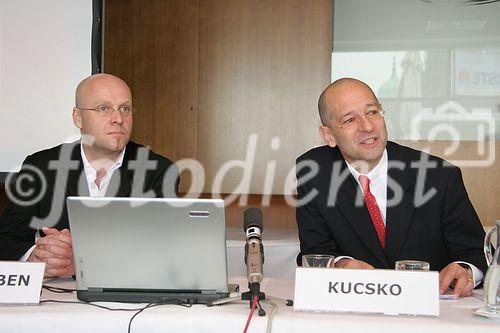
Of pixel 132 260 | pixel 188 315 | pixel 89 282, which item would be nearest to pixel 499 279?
pixel 188 315

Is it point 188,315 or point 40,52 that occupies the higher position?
point 40,52

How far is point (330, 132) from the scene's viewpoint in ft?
7.91

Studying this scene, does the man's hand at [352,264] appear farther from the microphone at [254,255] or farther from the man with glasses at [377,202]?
the microphone at [254,255]

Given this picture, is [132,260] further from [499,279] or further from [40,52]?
[40,52]

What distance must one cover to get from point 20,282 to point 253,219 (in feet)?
1.90

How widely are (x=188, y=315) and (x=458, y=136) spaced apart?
3.10m

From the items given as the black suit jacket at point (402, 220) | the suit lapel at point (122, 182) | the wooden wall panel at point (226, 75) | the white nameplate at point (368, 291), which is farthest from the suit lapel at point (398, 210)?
the wooden wall panel at point (226, 75)

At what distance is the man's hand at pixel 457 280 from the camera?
1.75 meters

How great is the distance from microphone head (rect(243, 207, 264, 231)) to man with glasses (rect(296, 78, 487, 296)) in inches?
29.1

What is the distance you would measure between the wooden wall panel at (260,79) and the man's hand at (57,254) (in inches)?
96.8

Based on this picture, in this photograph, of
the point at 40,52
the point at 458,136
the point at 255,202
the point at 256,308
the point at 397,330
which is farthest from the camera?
the point at 255,202

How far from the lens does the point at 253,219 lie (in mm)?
1535

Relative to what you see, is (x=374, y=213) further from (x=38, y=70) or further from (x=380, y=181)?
(x=38, y=70)

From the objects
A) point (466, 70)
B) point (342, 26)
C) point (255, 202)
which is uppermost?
point (342, 26)
